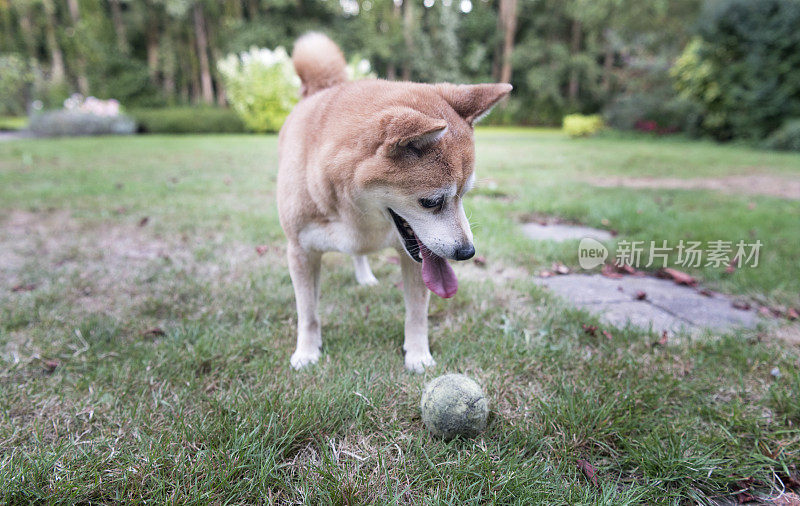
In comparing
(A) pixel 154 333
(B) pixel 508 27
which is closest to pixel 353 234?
(A) pixel 154 333

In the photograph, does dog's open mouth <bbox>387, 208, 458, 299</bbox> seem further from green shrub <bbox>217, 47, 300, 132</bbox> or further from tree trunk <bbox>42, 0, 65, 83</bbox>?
tree trunk <bbox>42, 0, 65, 83</bbox>

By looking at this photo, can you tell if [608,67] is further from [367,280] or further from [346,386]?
[346,386]

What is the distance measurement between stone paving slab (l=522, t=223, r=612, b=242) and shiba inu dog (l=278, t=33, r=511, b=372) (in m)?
2.41

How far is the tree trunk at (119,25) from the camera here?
28.0 metres

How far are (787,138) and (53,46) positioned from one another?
3484 cm

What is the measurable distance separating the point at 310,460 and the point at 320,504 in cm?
18

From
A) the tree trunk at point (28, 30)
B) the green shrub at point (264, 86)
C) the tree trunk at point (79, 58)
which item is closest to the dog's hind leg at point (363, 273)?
the green shrub at point (264, 86)

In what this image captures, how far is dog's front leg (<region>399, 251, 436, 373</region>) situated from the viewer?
2.12 meters

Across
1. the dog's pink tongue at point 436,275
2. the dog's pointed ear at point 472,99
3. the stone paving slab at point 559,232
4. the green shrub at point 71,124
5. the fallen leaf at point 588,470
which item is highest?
the green shrub at point 71,124

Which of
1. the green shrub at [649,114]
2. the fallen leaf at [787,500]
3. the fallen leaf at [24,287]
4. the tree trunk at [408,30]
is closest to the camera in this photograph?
the fallen leaf at [787,500]

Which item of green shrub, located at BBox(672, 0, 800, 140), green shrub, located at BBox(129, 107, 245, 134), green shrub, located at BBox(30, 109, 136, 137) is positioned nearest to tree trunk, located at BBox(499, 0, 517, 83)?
green shrub, located at BBox(672, 0, 800, 140)

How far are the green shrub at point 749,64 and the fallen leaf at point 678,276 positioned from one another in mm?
13936

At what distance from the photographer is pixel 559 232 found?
438cm

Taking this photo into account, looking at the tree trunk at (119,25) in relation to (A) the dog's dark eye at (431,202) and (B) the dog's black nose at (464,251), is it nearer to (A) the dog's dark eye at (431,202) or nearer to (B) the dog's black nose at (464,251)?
(A) the dog's dark eye at (431,202)
